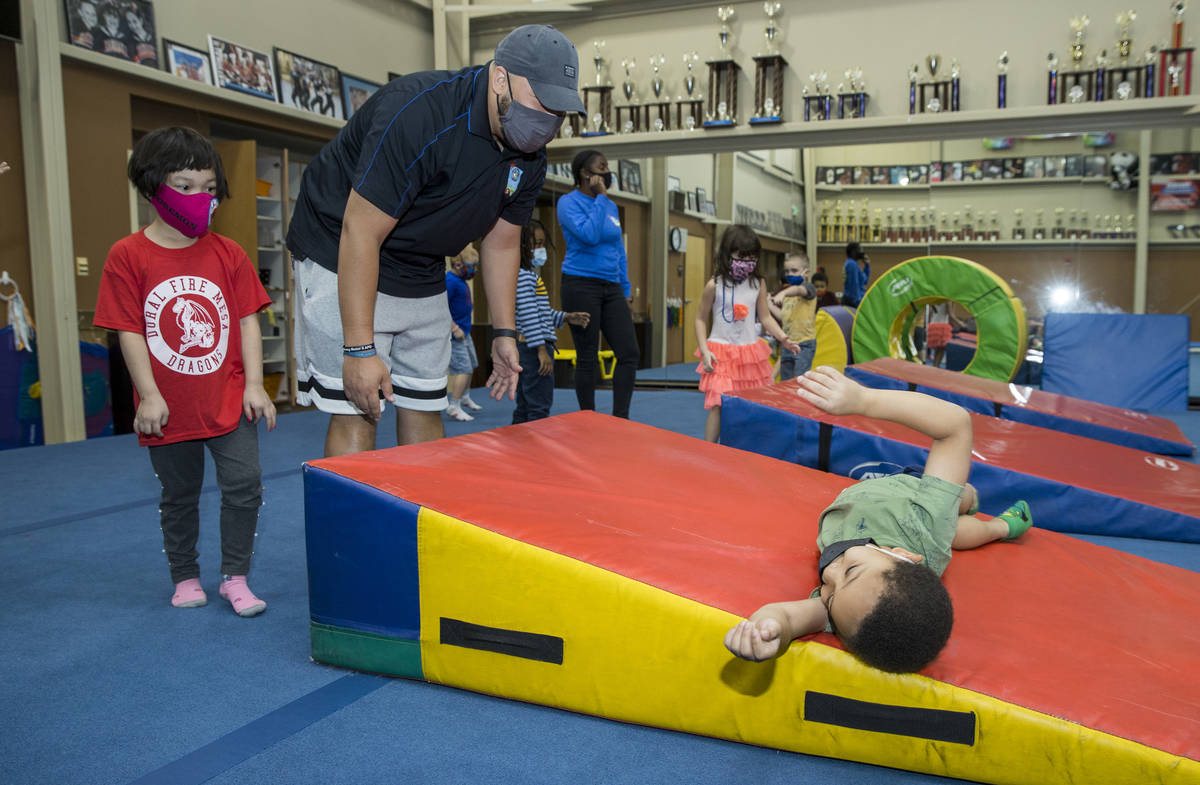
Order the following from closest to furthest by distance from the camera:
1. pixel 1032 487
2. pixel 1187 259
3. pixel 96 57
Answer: pixel 1032 487 → pixel 96 57 → pixel 1187 259

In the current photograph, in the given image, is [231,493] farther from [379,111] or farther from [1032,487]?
[1032,487]

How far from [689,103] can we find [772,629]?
592 cm

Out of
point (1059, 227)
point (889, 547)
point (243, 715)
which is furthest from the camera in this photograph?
point (1059, 227)

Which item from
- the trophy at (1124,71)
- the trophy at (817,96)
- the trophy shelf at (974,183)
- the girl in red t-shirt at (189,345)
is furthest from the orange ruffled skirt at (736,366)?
the trophy shelf at (974,183)

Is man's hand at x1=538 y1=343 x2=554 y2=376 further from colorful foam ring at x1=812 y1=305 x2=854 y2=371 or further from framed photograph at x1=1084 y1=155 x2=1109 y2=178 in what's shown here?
framed photograph at x1=1084 y1=155 x2=1109 y2=178

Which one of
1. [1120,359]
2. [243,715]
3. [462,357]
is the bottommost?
[243,715]

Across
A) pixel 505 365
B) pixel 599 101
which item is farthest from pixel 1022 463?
pixel 599 101

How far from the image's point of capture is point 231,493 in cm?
189

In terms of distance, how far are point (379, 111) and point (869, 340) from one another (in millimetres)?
4448

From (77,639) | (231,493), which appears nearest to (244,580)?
(231,493)

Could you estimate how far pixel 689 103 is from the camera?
21.1ft

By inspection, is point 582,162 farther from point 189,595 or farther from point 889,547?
point 889,547

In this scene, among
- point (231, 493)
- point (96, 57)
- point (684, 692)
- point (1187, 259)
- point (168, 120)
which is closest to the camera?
point (684, 692)

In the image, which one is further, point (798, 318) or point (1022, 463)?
point (798, 318)
